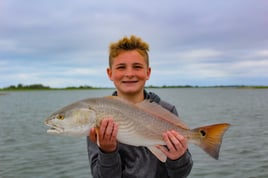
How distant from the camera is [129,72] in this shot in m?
4.46

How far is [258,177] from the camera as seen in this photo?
37.4ft

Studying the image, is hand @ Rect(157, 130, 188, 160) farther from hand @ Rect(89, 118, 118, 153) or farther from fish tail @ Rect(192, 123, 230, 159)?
hand @ Rect(89, 118, 118, 153)

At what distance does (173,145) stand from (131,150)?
753mm

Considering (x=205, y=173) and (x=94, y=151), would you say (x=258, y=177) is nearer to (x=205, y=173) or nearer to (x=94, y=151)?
(x=205, y=173)

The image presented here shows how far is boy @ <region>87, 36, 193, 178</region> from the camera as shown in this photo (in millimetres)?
4164

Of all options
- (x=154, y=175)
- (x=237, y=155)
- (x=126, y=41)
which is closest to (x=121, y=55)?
(x=126, y=41)

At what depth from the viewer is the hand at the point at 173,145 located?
3.89 metres

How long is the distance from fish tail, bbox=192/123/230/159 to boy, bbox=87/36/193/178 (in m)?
0.22

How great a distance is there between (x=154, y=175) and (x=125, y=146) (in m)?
0.52

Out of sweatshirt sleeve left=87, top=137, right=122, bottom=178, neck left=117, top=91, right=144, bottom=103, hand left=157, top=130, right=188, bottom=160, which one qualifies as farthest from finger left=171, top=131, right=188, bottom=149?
neck left=117, top=91, right=144, bottom=103

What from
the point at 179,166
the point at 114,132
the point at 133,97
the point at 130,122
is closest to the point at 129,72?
the point at 133,97

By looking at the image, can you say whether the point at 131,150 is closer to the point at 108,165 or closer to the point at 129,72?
the point at 108,165

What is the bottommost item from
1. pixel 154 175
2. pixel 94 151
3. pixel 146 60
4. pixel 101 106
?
pixel 154 175

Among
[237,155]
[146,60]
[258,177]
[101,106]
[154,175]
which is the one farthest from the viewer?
[237,155]
